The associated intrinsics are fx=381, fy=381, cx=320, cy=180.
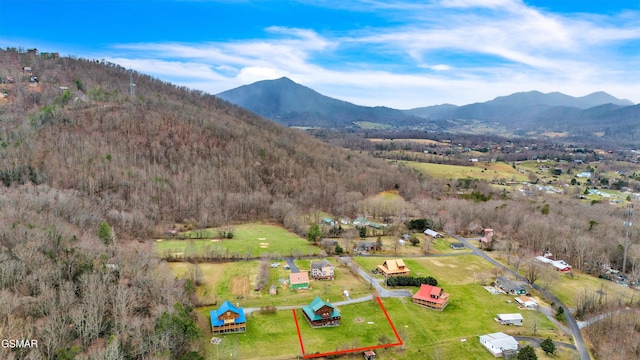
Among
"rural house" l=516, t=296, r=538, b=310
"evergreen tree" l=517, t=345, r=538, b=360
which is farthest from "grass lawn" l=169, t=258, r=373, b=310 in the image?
"evergreen tree" l=517, t=345, r=538, b=360

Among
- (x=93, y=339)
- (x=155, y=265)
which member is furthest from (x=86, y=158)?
(x=93, y=339)

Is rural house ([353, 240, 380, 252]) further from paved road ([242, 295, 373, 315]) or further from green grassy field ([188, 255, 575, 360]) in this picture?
paved road ([242, 295, 373, 315])

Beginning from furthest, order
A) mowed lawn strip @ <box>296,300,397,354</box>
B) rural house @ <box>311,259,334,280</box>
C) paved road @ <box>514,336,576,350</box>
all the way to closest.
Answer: rural house @ <box>311,259,334,280</box> → paved road @ <box>514,336,576,350</box> → mowed lawn strip @ <box>296,300,397,354</box>

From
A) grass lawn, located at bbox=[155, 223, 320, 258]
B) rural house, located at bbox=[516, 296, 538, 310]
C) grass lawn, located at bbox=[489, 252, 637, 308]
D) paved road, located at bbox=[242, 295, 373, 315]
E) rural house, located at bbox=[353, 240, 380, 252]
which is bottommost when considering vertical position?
grass lawn, located at bbox=[489, 252, 637, 308]

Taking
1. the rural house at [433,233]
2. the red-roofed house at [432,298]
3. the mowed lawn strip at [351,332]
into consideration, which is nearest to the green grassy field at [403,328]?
the mowed lawn strip at [351,332]

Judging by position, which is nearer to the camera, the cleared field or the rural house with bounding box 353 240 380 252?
the rural house with bounding box 353 240 380 252

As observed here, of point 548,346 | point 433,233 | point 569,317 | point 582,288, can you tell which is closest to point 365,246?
point 433,233

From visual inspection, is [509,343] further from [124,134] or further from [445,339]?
[124,134]
